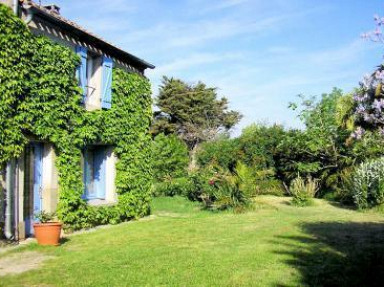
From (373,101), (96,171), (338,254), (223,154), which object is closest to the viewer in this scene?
(373,101)

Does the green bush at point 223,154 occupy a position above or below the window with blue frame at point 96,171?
above

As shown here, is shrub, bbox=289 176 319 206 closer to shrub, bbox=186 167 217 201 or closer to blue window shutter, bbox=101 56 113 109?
shrub, bbox=186 167 217 201

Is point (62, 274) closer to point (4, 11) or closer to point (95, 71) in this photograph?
point (4, 11)

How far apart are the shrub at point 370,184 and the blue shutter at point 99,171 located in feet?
29.0

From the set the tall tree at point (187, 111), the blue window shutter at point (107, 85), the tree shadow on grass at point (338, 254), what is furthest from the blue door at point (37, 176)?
the tall tree at point (187, 111)

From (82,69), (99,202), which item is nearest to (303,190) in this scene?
(99,202)

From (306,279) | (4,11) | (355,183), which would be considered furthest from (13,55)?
A: (355,183)

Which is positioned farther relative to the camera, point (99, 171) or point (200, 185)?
point (200, 185)

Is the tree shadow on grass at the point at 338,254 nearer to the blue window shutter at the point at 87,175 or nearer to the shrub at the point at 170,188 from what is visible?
the blue window shutter at the point at 87,175

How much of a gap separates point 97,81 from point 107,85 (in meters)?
0.32

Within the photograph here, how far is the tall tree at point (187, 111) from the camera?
42469 mm

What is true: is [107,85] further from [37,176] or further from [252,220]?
[252,220]

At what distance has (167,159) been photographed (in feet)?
87.1

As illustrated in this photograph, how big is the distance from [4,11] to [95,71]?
401cm
